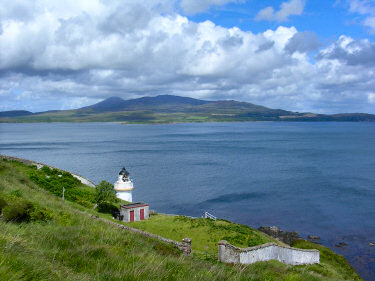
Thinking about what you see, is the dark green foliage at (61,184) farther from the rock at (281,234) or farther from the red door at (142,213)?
the rock at (281,234)

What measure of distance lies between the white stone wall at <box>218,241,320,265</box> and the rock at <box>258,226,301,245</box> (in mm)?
11678

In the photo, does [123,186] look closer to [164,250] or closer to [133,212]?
[133,212]

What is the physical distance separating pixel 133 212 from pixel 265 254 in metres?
14.9

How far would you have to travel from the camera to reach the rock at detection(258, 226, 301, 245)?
1501 inches

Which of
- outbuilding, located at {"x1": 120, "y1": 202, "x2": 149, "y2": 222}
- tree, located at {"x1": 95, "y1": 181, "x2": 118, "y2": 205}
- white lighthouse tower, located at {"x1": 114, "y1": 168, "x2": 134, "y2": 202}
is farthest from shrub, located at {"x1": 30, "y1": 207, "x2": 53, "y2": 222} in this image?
white lighthouse tower, located at {"x1": 114, "y1": 168, "x2": 134, "y2": 202}

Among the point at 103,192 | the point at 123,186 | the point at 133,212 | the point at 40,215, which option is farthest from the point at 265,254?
the point at 123,186

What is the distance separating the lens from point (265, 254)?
904 inches

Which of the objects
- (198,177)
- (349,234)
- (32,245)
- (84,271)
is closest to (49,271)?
(84,271)

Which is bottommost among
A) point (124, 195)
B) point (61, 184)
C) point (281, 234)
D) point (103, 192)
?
point (281, 234)

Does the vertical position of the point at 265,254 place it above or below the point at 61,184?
below

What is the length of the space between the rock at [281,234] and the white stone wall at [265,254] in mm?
11678

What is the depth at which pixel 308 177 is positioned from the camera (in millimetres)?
70812

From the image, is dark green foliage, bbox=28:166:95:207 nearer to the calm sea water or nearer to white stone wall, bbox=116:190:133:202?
white stone wall, bbox=116:190:133:202

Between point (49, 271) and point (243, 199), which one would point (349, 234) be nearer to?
point (243, 199)
